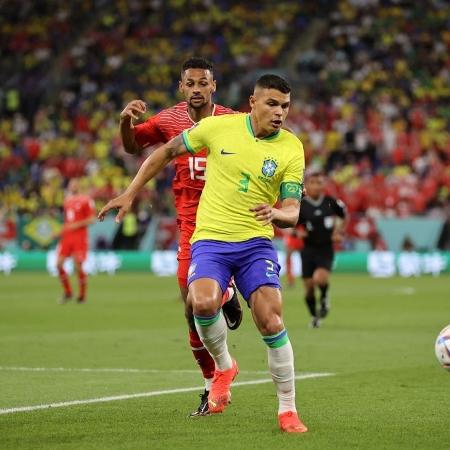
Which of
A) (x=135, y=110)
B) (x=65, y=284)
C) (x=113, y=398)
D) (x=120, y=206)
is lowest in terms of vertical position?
(x=65, y=284)

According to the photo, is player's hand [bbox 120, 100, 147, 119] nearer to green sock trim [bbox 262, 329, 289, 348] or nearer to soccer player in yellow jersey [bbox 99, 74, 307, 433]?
soccer player in yellow jersey [bbox 99, 74, 307, 433]

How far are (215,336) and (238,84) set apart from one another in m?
30.1

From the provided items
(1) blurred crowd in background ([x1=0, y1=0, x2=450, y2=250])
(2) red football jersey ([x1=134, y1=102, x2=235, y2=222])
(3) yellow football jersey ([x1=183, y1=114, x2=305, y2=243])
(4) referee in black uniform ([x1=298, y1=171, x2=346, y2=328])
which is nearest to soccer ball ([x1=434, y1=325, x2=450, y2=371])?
(3) yellow football jersey ([x1=183, y1=114, x2=305, y2=243])

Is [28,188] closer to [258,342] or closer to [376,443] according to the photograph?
[258,342]

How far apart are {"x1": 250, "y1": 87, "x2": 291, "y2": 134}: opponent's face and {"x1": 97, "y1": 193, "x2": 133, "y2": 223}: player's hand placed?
1009 mm

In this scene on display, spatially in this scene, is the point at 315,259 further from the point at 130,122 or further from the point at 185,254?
the point at 130,122

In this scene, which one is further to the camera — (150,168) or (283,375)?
(150,168)

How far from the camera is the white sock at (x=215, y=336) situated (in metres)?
8.04

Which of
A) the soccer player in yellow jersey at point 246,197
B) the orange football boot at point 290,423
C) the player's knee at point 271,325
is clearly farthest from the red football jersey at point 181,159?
the orange football boot at point 290,423

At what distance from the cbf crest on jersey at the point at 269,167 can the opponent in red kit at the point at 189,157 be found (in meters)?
1.05

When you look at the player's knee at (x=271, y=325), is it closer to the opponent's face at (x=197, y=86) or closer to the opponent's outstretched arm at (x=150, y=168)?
the opponent's outstretched arm at (x=150, y=168)

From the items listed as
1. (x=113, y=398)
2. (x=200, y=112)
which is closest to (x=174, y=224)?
(x=113, y=398)

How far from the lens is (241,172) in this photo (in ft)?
25.7

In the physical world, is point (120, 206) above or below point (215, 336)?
above
